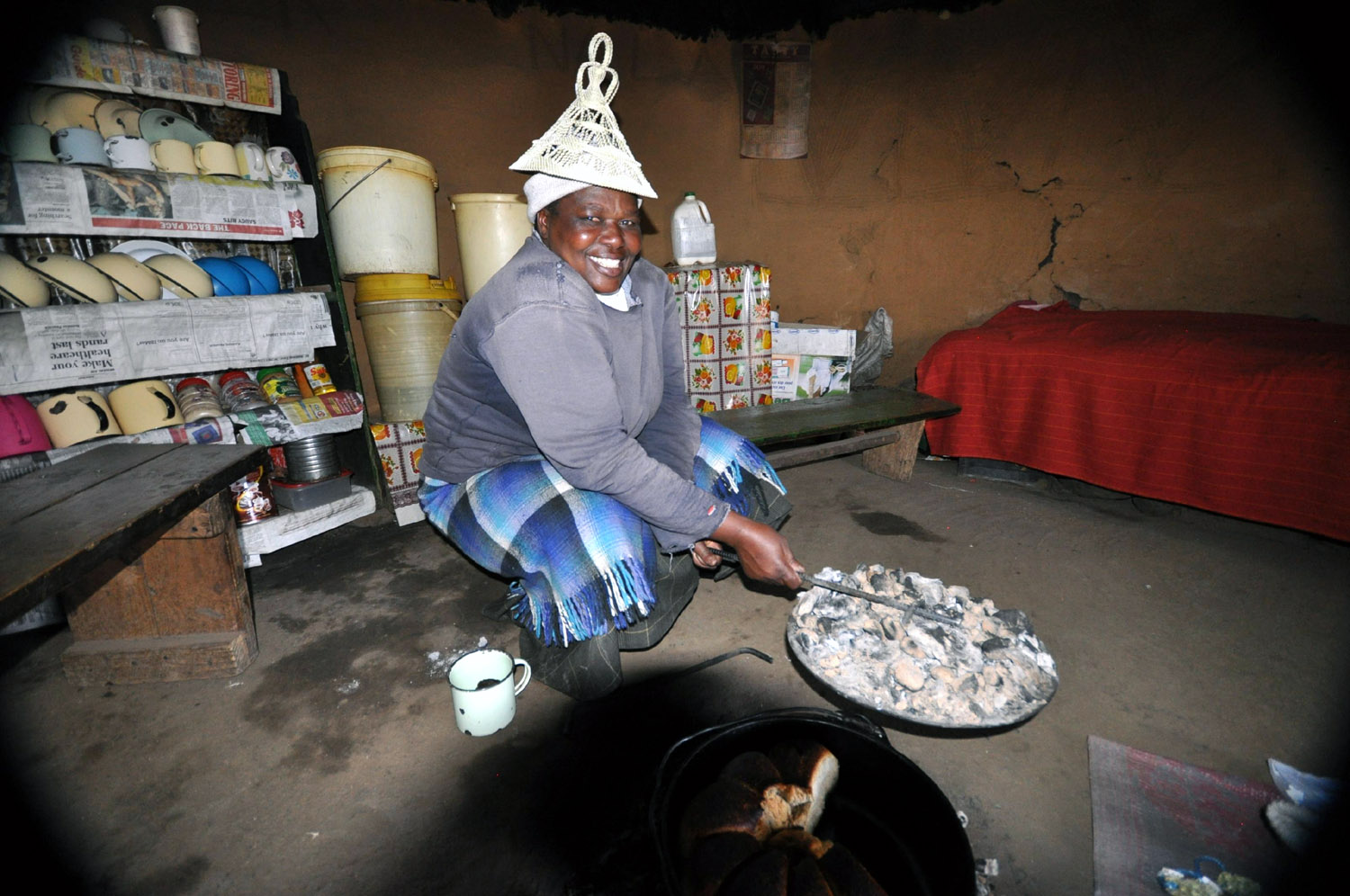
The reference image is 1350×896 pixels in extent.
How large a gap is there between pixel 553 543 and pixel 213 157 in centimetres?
237

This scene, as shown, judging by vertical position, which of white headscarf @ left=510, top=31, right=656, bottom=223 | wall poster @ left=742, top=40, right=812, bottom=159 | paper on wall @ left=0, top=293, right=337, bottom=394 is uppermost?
wall poster @ left=742, top=40, right=812, bottom=159

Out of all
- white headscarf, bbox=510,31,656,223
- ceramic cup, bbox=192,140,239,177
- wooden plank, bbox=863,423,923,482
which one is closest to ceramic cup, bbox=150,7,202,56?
ceramic cup, bbox=192,140,239,177

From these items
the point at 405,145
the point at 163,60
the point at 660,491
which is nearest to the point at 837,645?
the point at 660,491

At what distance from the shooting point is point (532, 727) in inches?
60.2

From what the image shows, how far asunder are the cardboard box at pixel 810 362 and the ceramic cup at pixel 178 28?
10.2ft

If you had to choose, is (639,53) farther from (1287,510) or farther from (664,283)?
(1287,510)

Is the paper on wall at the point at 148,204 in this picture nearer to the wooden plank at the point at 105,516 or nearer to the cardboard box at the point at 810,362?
the wooden plank at the point at 105,516

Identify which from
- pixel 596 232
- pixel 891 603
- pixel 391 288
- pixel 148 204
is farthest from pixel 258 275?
pixel 891 603

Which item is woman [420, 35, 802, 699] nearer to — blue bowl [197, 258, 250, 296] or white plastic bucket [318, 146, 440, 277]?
white plastic bucket [318, 146, 440, 277]

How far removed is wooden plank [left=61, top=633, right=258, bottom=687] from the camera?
1693 mm

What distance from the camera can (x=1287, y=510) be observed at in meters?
2.31

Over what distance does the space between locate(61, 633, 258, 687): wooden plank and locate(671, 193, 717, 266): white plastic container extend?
3.11 meters

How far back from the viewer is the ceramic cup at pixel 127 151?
216 centimetres

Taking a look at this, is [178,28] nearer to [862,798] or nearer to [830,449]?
[830,449]
